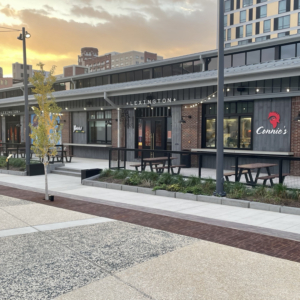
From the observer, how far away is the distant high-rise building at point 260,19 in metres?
65.1

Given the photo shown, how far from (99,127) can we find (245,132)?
11.3 meters

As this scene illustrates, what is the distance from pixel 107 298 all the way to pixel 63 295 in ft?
1.85

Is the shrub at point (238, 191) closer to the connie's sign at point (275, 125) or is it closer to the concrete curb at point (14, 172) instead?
the connie's sign at point (275, 125)

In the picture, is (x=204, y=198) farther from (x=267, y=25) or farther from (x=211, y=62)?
(x=267, y=25)

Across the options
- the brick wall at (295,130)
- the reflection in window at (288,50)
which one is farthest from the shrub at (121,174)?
the reflection in window at (288,50)

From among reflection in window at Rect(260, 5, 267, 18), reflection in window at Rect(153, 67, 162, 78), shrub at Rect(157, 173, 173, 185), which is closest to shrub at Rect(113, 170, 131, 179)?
shrub at Rect(157, 173, 173, 185)

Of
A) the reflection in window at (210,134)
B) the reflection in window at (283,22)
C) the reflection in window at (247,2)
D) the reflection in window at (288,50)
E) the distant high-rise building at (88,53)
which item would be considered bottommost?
the reflection in window at (210,134)

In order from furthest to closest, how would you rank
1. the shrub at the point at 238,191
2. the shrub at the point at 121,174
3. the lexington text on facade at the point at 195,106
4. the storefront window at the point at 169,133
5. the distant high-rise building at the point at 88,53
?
the distant high-rise building at the point at 88,53 < the storefront window at the point at 169,133 < the lexington text on facade at the point at 195,106 < the shrub at the point at 121,174 < the shrub at the point at 238,191

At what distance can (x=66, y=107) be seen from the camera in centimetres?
2617

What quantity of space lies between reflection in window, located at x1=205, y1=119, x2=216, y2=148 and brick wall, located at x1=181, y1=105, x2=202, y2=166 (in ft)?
1.37

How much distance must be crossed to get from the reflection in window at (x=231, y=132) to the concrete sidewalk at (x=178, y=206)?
728 cm

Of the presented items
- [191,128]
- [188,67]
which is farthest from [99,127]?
[191,128]

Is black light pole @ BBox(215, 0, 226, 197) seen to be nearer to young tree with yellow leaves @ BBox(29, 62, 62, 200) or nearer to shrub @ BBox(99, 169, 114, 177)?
young tree with yellow leaves @ BBox(29, 62, 62, 200)

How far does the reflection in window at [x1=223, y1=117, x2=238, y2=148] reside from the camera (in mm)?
16984
